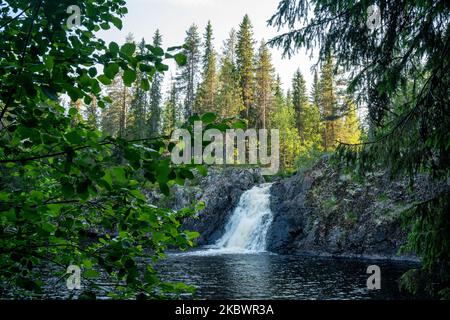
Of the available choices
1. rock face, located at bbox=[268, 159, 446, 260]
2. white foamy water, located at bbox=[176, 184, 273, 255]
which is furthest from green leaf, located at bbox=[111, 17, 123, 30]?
white foamy water, located at bbox=[176, 184, 273, 255]

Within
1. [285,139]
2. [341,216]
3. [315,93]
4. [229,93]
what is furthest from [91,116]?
[315,93]

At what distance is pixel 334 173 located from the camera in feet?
84.1

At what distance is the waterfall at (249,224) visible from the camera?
2630cm

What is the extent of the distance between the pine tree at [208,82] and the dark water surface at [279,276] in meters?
29.4

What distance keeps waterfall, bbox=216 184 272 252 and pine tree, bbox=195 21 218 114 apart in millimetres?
19344

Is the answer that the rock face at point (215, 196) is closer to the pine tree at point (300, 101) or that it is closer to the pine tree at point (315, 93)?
the pine tree at point (300, 101)

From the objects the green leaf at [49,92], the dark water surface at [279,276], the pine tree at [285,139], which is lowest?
the dark water surface at [279,276]

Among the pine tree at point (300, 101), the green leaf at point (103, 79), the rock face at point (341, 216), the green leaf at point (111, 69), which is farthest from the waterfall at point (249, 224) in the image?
the pine tree at point (300, 101)

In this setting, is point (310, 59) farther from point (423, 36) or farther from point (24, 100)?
point (24, 100)

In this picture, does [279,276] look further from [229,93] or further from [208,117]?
[229,93]

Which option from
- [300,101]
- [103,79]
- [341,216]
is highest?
[300,101]

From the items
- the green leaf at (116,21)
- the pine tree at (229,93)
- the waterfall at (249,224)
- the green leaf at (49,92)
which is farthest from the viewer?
the pine tree at (229,93)

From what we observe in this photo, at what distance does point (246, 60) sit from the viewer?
49594 millimetres

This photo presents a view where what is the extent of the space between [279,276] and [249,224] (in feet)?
41.1
